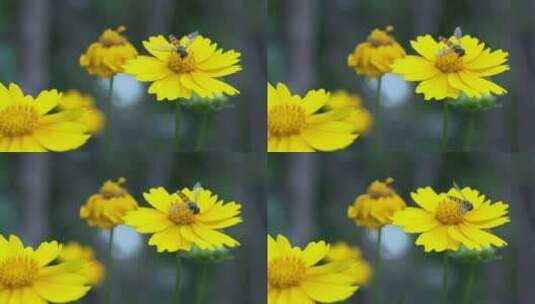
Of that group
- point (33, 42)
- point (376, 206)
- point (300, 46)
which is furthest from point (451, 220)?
point (33, 42)

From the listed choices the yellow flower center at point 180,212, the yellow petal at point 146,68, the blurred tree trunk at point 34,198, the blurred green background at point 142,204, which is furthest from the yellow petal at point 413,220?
the blurred tree trunk at point 34,198

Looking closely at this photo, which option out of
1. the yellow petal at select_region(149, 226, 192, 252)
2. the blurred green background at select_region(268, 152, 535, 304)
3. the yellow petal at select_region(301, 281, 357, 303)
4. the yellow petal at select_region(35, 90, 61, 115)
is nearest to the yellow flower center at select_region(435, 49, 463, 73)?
the blurred green background at select_region(268, 152, 535, 304)

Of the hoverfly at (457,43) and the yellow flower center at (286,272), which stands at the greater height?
the hoverfly at (457,43)

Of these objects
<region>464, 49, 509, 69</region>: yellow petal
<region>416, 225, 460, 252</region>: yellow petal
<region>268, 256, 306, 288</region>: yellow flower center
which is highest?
<region>464, 49, 509, 69</region>: yellow petal

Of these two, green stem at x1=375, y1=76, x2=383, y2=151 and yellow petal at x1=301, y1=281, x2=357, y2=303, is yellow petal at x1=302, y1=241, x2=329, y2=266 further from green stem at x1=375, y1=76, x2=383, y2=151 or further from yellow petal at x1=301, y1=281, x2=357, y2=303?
green stem at x1=375, y1=76, x2=383, y2=151

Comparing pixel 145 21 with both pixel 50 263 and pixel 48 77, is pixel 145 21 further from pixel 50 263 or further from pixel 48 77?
pixel 50 263

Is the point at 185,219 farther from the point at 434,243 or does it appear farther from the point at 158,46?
the point at 434,243

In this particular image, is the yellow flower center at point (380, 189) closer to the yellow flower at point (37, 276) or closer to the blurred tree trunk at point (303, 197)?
the blurred tree trunk at point (303, 197)
